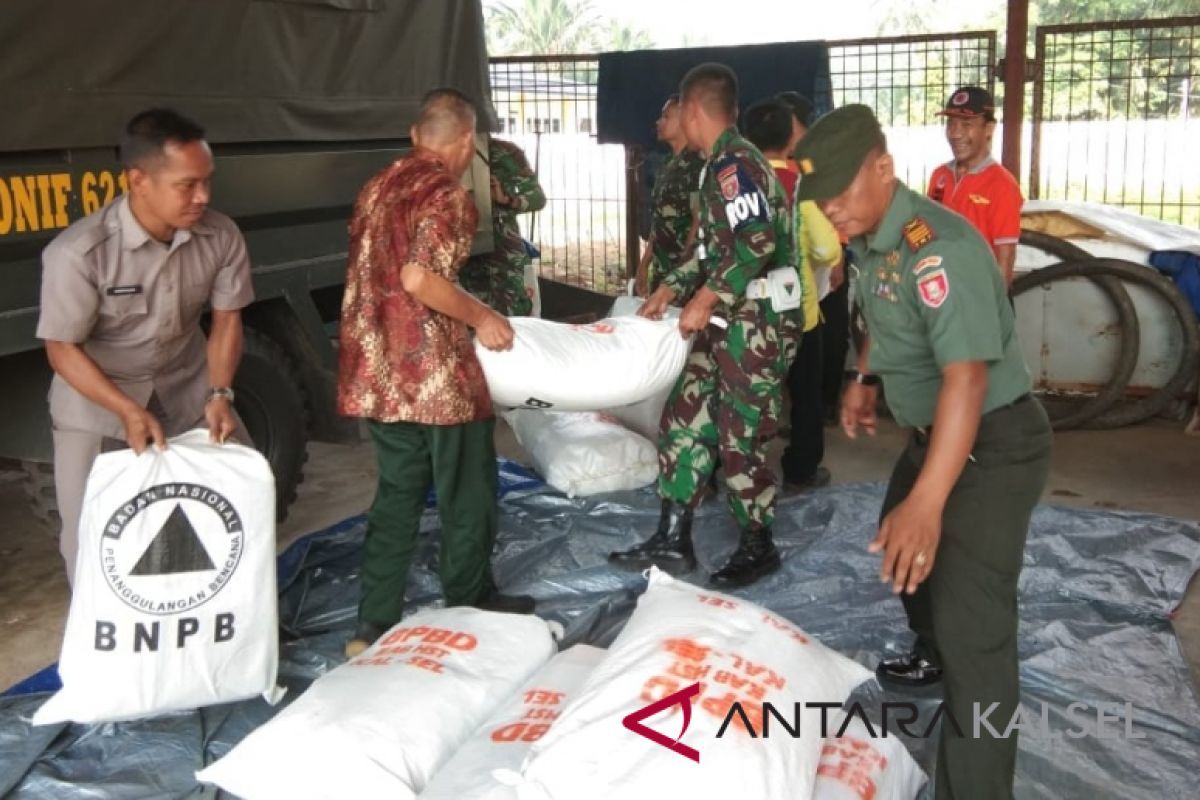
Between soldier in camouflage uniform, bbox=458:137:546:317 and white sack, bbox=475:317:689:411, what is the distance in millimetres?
1925

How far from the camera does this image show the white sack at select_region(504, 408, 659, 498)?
4.45 m

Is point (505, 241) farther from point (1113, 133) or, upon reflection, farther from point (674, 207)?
point (1113, 133)

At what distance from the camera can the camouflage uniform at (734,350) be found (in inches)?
134

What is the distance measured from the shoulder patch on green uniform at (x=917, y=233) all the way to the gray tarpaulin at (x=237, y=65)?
7.48 ft

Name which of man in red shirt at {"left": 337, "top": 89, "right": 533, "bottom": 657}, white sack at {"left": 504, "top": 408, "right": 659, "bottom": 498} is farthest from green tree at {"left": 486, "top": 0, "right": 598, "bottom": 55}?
man in red shirt at {"left": 337, "top": 89, "right": 533, "bottom": 657}

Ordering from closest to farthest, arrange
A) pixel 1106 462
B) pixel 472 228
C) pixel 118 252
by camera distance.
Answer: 1. pixel 118 252
2. pixel 472 228
3. pixel 1106 462

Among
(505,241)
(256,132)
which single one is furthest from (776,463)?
(256,132)

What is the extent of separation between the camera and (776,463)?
16.6 ft

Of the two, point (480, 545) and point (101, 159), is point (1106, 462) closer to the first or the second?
point (480, 545)

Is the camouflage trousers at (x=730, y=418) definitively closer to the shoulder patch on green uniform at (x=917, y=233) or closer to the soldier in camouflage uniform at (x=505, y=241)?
the shoulder patch on green uniform at (x=917, y=233)

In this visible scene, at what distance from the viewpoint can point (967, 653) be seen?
7.11 feet

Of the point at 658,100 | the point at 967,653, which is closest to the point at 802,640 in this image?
the point at 967,653

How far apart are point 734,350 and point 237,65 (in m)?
A: 1.86

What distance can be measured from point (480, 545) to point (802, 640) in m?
1.19
